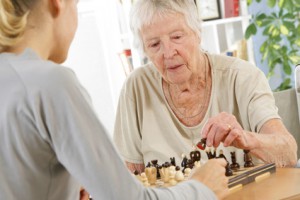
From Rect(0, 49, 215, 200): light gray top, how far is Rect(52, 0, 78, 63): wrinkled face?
0.29 feet

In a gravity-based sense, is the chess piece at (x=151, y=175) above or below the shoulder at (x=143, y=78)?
below

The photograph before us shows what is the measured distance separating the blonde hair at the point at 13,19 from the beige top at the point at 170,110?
1.23m

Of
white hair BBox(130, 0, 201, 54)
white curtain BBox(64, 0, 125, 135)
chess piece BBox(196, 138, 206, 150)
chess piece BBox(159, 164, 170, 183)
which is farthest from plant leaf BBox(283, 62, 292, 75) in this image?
chess piece BBox(159, 164, 170, 183)

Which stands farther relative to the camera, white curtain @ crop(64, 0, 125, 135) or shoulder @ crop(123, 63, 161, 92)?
white curtain @ crop(64, 0, 125, 135)

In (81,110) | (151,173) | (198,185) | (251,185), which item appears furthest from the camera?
(151,173)

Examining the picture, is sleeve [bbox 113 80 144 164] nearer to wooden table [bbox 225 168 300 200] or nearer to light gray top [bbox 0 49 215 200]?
wooden table [bbox 225 168 300 200]

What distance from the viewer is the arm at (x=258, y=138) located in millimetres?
1894

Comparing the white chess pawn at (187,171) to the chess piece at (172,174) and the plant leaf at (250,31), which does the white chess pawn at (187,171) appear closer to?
the chess piece at (172,174)

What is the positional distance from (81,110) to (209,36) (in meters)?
3.81

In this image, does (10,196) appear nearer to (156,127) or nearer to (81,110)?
(81,110)

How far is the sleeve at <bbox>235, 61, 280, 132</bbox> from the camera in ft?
6.99

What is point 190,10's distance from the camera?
7.42ft

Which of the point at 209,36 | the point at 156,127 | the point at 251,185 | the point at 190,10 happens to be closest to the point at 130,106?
the point at 156,127

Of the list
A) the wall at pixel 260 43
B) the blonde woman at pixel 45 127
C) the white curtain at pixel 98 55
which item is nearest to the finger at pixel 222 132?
the blonde woman at pixel 45 127
